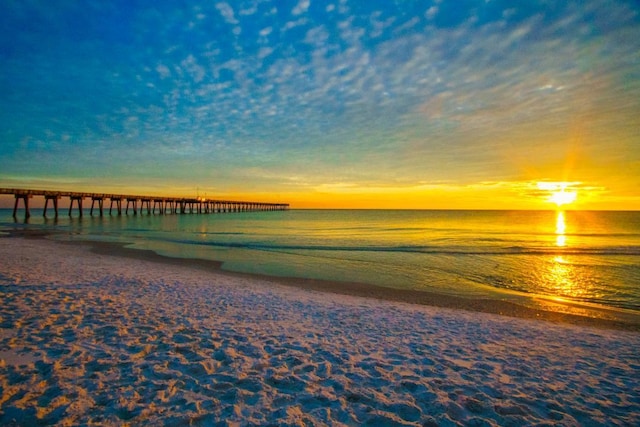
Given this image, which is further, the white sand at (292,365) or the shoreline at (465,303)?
the shoreline at (465,303)

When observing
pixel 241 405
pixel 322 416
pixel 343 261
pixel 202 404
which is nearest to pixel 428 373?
pixel 322 416

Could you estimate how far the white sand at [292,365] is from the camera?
3.45 metres

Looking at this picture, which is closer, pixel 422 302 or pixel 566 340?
pixel 566 340

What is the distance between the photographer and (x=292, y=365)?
4.54m

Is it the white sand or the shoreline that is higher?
the white sand

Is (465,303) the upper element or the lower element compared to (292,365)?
lower

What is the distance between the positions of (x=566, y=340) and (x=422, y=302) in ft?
12.1

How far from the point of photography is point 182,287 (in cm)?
945

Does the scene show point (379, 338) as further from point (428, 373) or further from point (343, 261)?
point (343, 261)

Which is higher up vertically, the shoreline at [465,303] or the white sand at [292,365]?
the white sand at [292,365]

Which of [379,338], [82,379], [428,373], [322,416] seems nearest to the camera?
[322,416]

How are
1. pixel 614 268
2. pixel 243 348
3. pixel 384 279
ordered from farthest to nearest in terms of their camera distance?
1. pixel 614 268
2. pixel 384 279
3. pixel 243 348

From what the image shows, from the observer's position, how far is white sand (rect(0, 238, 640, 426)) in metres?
3.45

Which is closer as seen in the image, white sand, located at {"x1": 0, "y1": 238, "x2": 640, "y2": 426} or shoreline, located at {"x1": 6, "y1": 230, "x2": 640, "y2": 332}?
white sand, located at {"x1": 0, "y1": 238, "x2": 640, "y2": 426}
